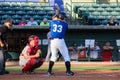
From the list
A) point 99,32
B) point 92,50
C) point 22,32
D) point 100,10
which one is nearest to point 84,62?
point 92,50

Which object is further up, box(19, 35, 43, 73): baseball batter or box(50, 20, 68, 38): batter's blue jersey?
box(50, 20, 68, 38): batter's blue jersey

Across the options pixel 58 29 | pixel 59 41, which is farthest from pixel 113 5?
pixel 59 41

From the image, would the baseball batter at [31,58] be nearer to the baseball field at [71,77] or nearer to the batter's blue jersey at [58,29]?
the baseball field at [71,77]

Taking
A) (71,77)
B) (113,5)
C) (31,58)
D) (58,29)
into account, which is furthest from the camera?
(113,5)

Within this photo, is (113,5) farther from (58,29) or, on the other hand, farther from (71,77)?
(71,77)

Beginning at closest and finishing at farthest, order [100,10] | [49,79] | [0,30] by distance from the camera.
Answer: [49,79], [0,30], [100,10]

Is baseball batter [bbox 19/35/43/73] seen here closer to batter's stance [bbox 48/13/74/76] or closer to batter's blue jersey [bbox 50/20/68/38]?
batter's stance [bbox 48/13/74/76]

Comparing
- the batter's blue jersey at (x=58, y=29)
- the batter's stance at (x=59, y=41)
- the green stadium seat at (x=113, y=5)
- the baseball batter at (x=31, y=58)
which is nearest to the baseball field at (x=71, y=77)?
the baseball batter at (x=31, y=58)

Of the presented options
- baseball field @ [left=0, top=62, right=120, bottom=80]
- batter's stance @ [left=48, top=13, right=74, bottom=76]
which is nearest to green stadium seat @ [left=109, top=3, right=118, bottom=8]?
baseball field @ [left=0, top=62, right=120, bottom=80]

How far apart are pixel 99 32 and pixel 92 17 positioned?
10.6 feet

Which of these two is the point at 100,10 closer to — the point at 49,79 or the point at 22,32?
the point at 22,32

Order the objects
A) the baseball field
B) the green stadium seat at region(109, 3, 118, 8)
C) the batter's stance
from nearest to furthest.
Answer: the baseball field, the batter's stance, the green stadium seat at region(109, 3, 118, 8)

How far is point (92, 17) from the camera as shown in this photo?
2198cm

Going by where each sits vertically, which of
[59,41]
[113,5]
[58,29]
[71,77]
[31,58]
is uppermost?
[58,29]
